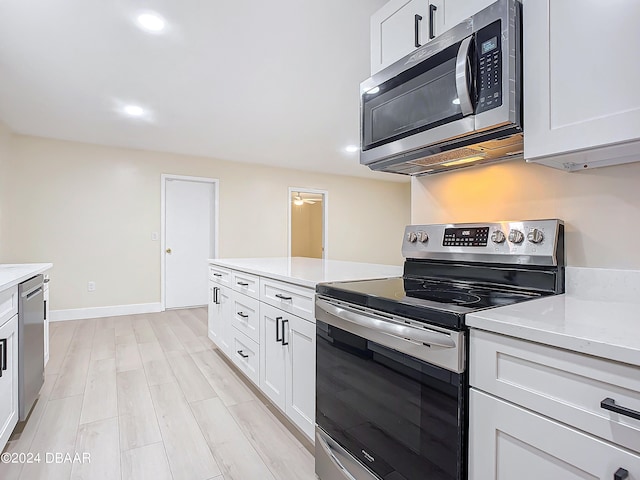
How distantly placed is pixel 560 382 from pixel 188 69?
2901mm

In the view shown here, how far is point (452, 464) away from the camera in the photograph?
0.93 meters

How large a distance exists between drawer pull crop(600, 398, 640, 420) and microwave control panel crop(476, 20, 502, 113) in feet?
2.95

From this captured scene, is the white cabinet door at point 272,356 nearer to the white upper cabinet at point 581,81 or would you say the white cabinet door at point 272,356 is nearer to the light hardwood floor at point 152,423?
the light hardwood floor at point 152,423

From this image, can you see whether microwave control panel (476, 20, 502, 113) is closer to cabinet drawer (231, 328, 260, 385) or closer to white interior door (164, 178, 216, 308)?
cabinet drawer (231, 328, 260, 385)

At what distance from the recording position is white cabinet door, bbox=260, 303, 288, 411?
188 centimetres

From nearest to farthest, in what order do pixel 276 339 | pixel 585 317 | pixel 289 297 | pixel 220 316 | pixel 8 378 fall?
pixel 585 317 → pixel 8 378 → pixel 289 297 → pixel 276 339 → pixel 220 316

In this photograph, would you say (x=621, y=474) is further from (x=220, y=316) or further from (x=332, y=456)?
(x=220, y=316)

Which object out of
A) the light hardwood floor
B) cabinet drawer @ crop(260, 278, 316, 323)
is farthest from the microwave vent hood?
the light hardwood floor

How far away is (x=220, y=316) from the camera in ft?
9.73

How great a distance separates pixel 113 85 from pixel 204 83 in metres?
0.76

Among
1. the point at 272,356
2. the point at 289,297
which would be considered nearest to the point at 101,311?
the point at 272,356

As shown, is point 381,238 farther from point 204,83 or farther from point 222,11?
point 222,11

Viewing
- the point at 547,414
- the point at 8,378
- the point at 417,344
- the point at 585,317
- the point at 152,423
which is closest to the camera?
the point at 547,414

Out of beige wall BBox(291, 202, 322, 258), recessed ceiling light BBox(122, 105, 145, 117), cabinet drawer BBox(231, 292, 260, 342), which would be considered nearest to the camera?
cabinet drawer BBox(231, 292, 260, 342)
